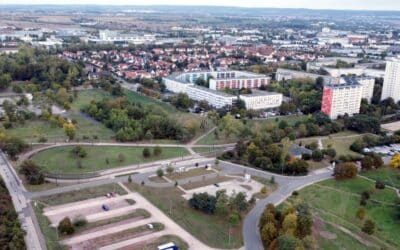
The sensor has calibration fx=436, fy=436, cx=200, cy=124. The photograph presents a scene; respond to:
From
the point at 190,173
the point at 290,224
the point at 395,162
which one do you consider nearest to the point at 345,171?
the point at 395,162

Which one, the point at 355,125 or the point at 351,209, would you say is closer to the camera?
the point at 351,209

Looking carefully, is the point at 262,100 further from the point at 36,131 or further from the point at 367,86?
the point at 36,131

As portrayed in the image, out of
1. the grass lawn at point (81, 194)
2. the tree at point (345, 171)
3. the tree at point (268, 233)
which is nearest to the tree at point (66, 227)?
the grass lawn at point (81, 194)

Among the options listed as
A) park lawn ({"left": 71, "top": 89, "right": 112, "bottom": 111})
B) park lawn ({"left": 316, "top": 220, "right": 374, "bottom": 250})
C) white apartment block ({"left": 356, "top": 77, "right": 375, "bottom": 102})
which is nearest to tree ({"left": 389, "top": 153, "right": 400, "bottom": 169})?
park lawn ({"left": 316, "top": 220, "right": 374, "bottom": 250})

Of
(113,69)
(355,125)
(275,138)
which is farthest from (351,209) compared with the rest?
(113,69)

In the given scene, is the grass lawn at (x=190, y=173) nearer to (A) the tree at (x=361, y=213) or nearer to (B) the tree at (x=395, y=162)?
(A) the tree at (x=361, y=213)

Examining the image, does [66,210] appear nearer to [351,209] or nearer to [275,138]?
[351,209]
